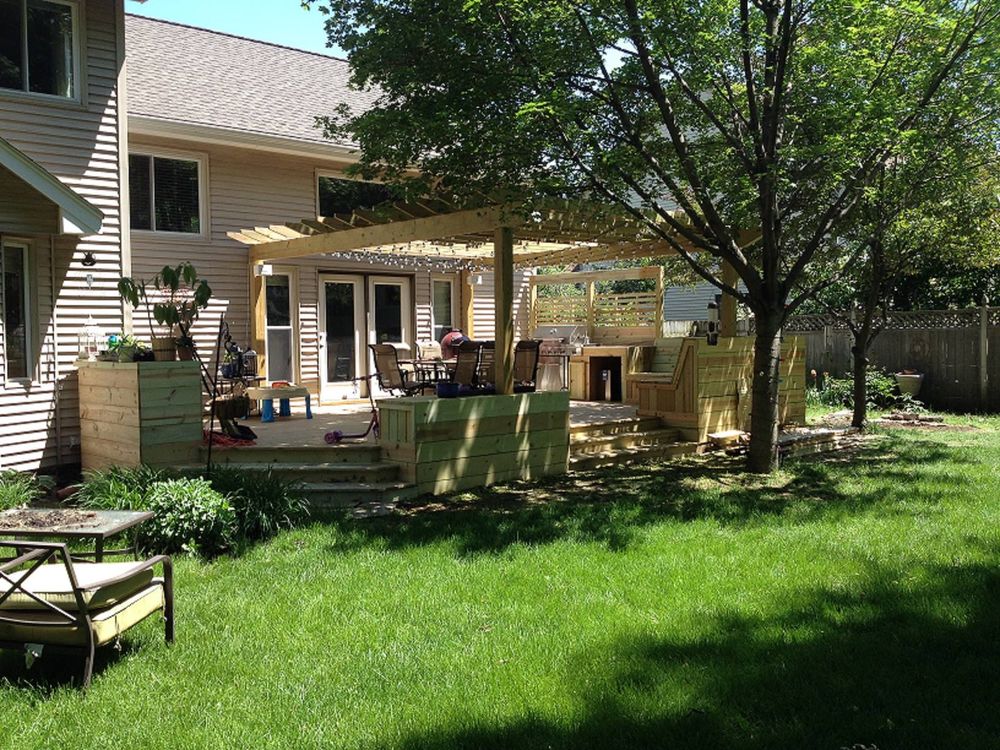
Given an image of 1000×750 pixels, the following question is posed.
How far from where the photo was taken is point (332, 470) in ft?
24.7

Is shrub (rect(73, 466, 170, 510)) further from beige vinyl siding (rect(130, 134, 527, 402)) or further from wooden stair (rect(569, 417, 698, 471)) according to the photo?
beige vinyl siding (rect(130, 134, 527, 402))

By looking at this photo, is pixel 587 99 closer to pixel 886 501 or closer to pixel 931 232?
pixel 886 501

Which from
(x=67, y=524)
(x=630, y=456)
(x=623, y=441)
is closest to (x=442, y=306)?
(x=623, y=441)

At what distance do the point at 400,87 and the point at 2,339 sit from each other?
183 inches

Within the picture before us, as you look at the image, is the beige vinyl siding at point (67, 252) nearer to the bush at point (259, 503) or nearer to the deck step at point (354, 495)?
the bush at point (259, 503)

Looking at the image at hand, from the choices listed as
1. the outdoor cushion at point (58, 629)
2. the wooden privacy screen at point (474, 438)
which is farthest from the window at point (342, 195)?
the outdoor cushion at point (58, 629)

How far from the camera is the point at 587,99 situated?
779 centimetres

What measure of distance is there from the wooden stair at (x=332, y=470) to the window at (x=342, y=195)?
602 centimetres

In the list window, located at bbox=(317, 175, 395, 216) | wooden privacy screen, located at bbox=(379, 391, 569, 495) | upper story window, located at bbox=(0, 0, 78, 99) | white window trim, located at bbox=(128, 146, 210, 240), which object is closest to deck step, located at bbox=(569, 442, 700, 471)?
wooden privacy screen, located at bbox=(379, 391, 569, 495)

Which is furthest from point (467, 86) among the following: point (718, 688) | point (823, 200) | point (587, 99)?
point (718, 688)

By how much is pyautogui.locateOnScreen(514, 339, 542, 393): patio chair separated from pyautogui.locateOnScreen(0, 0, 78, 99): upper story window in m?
5.56

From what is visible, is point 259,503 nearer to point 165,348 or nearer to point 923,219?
point 165,348

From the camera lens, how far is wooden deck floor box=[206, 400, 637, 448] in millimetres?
→ 8711

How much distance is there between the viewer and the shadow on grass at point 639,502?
20.1 ft
